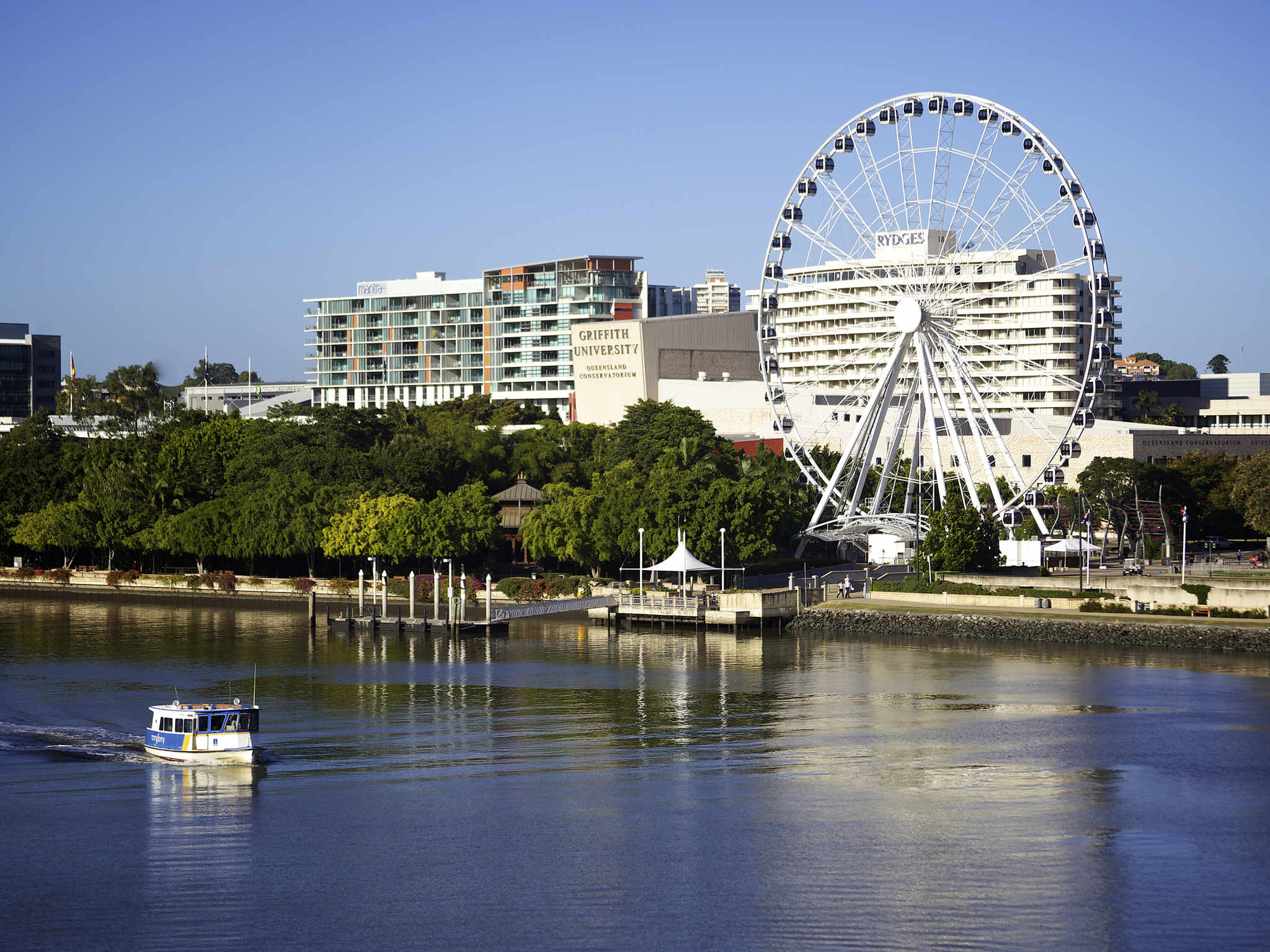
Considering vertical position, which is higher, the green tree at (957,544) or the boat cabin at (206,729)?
the green tree at (957,544)

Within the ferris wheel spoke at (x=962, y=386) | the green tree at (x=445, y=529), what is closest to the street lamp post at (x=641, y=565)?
the green tree at (x=445, y=529)

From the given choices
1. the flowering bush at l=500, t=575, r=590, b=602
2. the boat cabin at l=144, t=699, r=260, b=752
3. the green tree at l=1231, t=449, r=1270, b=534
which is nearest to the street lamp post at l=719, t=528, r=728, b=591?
the flowering bush at l=500, t=575, r=590, b=602

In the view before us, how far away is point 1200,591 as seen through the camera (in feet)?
249

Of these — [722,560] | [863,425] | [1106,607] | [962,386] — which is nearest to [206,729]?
[722,560]

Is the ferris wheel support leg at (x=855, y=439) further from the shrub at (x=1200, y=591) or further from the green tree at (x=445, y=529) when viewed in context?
the shrub at (x=1200, y=591)

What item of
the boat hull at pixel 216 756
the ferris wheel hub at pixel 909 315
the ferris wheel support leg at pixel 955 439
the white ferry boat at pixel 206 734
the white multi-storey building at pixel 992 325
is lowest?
the boat hull at pixel 216 756

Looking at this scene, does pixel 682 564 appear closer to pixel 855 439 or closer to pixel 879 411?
pixel 855 439

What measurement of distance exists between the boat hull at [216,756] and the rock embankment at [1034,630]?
1512 inches

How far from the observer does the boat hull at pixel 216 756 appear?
50.0 meters

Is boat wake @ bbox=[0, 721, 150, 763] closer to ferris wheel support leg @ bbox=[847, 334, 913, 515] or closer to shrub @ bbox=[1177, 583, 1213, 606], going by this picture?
shrub @ bbox=[1177, 583, 1213, 606]

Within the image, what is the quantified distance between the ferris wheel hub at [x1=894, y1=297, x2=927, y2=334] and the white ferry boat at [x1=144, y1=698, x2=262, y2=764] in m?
52.0

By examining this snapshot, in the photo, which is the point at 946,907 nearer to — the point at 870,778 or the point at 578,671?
the point at 870,778

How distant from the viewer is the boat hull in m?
50.0

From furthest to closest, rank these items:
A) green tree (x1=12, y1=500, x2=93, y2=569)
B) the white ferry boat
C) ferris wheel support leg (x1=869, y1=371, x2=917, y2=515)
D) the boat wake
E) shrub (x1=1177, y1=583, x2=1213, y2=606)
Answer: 1. green tree (x1=12, y1=500, x2=93, y2=569)
2. ferris wheel support leg (x1=869, y1=371, x2=917, y2=515)
3. shrub (x1=1177, y1=583, x2=1213, y2=606)
4. the boat wake
5. the white ferry boat
